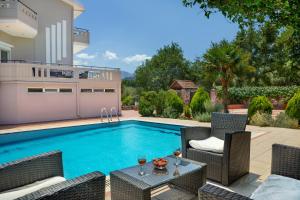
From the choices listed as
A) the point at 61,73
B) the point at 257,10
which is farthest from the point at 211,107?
the point at 257,10

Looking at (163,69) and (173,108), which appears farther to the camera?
(163,69)

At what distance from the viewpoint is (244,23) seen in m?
3.30

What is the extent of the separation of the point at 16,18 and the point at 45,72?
3.32 metres

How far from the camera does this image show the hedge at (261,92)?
21234mm

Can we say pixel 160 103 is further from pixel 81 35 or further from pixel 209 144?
pixel 209 144

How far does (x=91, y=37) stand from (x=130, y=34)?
13.7m

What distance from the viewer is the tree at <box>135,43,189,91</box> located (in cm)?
3641

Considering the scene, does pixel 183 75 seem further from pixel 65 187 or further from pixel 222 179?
pixel 65 187

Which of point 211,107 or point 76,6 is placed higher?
point 76,6

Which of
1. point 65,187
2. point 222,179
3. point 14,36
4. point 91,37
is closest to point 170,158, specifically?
point 222,179

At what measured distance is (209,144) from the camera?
4.80 metres

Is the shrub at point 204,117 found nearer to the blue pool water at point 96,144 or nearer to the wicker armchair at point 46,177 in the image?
the blue pool water at point 96,144

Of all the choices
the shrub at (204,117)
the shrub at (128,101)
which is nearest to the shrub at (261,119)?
the shrub at (204,117)

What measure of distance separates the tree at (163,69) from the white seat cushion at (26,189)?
3234 cm
